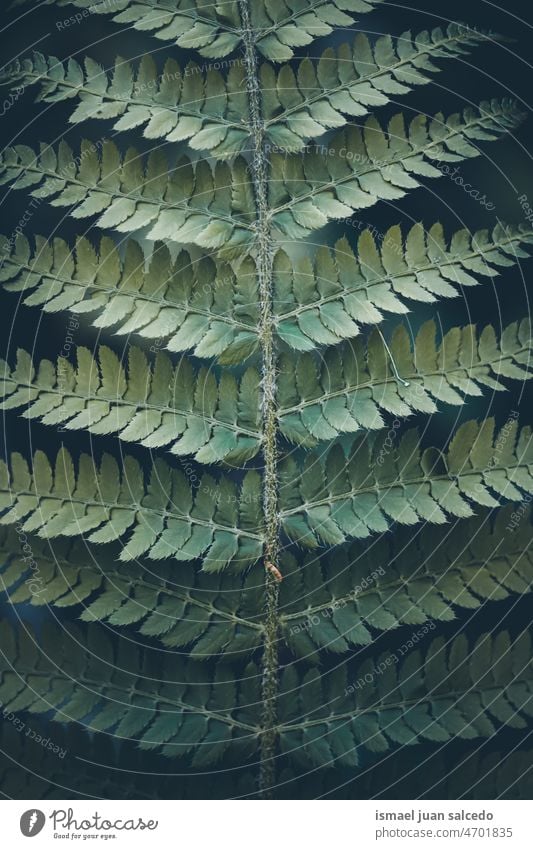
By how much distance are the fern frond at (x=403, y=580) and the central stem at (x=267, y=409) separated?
0.04 m

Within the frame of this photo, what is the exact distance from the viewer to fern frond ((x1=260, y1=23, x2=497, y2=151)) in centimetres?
176

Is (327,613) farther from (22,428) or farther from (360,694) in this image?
(22,428)

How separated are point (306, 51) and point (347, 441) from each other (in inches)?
35.3

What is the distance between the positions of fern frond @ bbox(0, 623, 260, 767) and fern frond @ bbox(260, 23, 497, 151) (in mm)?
1163

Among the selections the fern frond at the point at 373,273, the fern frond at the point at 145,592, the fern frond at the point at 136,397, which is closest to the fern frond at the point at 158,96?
the fern frond at the point at 373,273

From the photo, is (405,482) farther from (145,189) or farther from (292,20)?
(292,20)

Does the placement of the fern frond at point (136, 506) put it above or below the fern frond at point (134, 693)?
above

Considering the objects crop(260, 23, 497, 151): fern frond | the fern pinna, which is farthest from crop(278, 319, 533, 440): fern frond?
crop(260, 23, 497, 151): fern frond

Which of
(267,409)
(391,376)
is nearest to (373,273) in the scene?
(391,376)

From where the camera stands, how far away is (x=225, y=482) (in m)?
1.80

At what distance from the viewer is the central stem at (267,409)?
178 centimetres

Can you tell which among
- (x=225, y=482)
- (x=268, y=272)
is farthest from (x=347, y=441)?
(x=268, y=272)

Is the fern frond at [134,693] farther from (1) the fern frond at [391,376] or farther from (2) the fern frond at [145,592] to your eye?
(1) the fern frond at [391,376]
